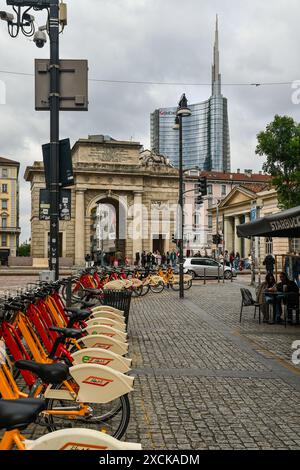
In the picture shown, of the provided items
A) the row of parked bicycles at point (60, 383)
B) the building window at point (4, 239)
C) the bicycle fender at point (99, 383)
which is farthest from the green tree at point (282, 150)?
the building window at point (4, 239)

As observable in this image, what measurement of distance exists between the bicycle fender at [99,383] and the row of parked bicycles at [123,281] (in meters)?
7.51

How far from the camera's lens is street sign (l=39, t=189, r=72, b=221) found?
9.94 metres

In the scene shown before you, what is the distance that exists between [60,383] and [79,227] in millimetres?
58319

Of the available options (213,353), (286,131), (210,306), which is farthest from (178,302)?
(286,131)

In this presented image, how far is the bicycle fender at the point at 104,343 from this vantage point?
561 cm

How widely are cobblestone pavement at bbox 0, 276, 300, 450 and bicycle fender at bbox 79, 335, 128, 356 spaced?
0.73 m

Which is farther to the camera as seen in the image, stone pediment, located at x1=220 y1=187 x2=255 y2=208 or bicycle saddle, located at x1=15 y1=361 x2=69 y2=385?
stone pediment, located at x1=220 y1=187 x2=255 y2=208

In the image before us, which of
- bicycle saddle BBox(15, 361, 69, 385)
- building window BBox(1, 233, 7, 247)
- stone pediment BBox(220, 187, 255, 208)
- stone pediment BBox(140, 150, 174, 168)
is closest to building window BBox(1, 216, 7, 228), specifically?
building window BBox(1, 233, 7, 247)

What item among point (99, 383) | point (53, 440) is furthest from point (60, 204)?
point (53, 440)

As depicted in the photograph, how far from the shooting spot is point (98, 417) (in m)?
4.68

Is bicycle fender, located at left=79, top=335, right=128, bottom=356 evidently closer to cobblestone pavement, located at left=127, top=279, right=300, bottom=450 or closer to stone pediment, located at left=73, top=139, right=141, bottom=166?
cobblestone pavement, located at left=127, top=279, right=300, bottom=450

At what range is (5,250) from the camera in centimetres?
11644

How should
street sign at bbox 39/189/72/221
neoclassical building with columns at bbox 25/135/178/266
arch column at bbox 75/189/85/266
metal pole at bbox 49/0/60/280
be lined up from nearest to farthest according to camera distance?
metal pole at bbox 49/0/60/280, street sign at bbox 39/189/72/221, neoclassical building with columns at bbox 25/135/178/266, arch column at bbox 75/189/85/266

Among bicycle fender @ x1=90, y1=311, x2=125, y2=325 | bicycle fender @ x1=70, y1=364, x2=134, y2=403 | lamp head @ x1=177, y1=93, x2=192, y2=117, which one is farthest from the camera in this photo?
lamp head @ x1=177, y1=93, x2=192, y2=117
